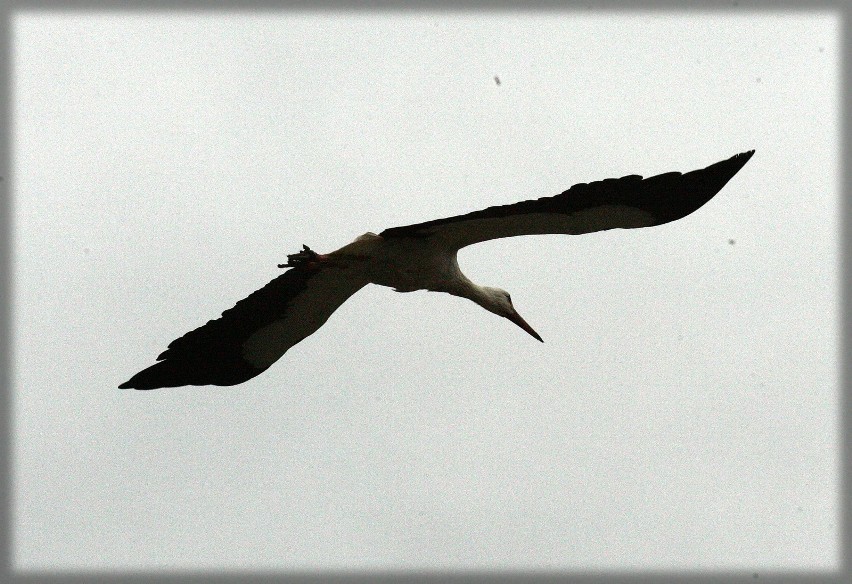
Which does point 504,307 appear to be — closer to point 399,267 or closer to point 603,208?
point 399,267

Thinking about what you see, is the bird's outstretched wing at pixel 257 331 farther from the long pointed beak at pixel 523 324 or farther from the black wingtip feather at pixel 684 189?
the black wingtip feather at pixel 684 189

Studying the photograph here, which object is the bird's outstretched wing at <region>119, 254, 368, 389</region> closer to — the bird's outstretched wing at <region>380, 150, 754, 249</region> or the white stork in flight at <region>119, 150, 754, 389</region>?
the white stork in flight at <region>119, 150, 754, 389</region>

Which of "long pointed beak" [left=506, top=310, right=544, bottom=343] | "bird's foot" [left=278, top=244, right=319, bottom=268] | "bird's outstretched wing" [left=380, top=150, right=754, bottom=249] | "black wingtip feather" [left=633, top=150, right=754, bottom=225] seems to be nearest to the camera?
"bird's outstretched wing" [left=380, top=150, right=754, bottom=249]

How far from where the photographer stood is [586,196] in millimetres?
9656

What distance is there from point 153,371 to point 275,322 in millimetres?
1379

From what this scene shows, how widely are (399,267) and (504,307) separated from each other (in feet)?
4.59

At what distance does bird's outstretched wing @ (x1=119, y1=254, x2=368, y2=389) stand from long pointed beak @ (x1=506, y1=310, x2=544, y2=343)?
1.67 m

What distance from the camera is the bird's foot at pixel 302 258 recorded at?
1080cm

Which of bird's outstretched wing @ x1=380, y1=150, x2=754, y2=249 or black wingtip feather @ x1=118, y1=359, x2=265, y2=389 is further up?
bird's outstretched wing @ x1=380, y1=150, x2=754, y2=249

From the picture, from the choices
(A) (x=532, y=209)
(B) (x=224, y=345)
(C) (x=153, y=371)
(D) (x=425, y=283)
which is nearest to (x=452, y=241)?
(D) (x=425, y=283)

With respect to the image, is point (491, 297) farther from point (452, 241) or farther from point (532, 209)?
point (532, 209)

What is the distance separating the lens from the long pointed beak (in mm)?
11727

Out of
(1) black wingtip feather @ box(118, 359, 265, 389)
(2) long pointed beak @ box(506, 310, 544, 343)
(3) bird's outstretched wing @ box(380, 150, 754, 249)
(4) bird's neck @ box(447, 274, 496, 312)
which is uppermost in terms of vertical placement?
(3) bird's outstretched wing @ box(380, 150, 754, 249)

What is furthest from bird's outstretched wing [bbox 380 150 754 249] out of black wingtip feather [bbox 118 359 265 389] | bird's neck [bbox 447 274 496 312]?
black wingtip feather [bbox 118 359 265 389]
